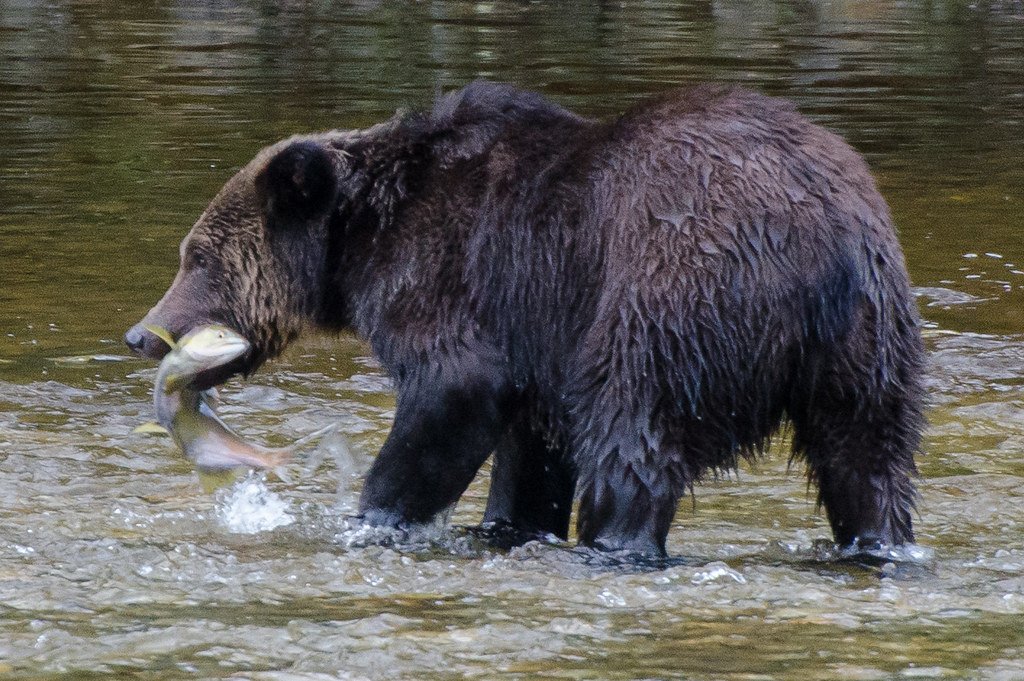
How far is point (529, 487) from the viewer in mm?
6672

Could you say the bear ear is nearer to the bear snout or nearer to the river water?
the bear snout

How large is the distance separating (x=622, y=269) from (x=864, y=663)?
5.23ft

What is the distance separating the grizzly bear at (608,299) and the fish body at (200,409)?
4.6 inches

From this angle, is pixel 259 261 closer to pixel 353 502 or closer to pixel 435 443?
pixel 353 502

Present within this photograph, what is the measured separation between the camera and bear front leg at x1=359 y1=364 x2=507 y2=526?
19.9 ft

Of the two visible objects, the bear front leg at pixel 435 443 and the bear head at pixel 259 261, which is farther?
the bear head at pixel 259 261

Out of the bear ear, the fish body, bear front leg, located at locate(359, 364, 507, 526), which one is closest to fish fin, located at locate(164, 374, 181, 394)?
the fish body

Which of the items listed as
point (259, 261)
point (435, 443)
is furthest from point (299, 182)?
point (435, 443)

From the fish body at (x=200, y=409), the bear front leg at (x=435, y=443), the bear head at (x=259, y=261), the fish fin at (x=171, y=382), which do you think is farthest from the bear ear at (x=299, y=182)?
the bear front leg at (x=435, y=443)

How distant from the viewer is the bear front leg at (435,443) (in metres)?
6.08

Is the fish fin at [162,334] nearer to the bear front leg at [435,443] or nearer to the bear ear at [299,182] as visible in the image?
the bear ear at [299,182]

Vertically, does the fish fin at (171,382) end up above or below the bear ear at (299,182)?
below

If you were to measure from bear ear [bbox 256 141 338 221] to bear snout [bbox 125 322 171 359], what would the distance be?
670 millimetres

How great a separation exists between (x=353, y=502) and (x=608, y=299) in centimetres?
196
